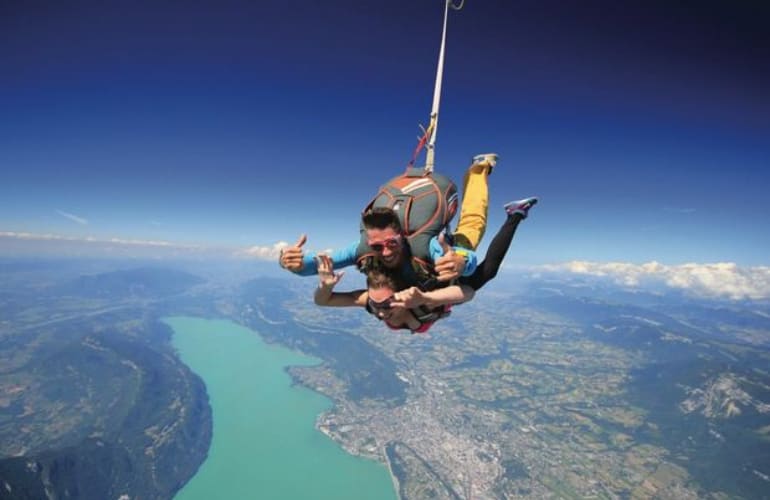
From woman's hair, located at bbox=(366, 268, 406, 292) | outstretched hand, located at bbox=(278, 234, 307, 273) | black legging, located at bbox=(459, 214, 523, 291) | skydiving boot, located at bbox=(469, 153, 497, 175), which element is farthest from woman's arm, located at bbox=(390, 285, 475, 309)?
skydiving boot, located at bbox=(469, 153, 497, 175)

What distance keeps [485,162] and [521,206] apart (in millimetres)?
648

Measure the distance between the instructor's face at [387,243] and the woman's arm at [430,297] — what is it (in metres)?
0.32

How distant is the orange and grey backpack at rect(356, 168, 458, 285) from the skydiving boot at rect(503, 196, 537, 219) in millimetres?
604

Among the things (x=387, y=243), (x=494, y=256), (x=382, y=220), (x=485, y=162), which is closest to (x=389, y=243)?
(x=387, y=243)

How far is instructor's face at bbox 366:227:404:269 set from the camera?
301 centimetres

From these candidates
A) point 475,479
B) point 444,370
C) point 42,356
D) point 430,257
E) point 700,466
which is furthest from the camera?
point 444,370

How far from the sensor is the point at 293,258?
3.12 meters

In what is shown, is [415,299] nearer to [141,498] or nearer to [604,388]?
[141,498]

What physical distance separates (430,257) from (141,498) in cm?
6006

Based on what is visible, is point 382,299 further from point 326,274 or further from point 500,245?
point 500,245

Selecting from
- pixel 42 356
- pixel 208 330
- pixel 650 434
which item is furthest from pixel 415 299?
pixel 208 330

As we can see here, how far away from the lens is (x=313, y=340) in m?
123

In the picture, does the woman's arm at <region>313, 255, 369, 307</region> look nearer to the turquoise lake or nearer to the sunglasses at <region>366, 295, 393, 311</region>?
the sunglasses at <region>366, 295, 393, 311</region>

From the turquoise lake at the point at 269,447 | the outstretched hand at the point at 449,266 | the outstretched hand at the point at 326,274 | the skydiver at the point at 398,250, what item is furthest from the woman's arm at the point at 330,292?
the turquoise lake at the point at 269,447
